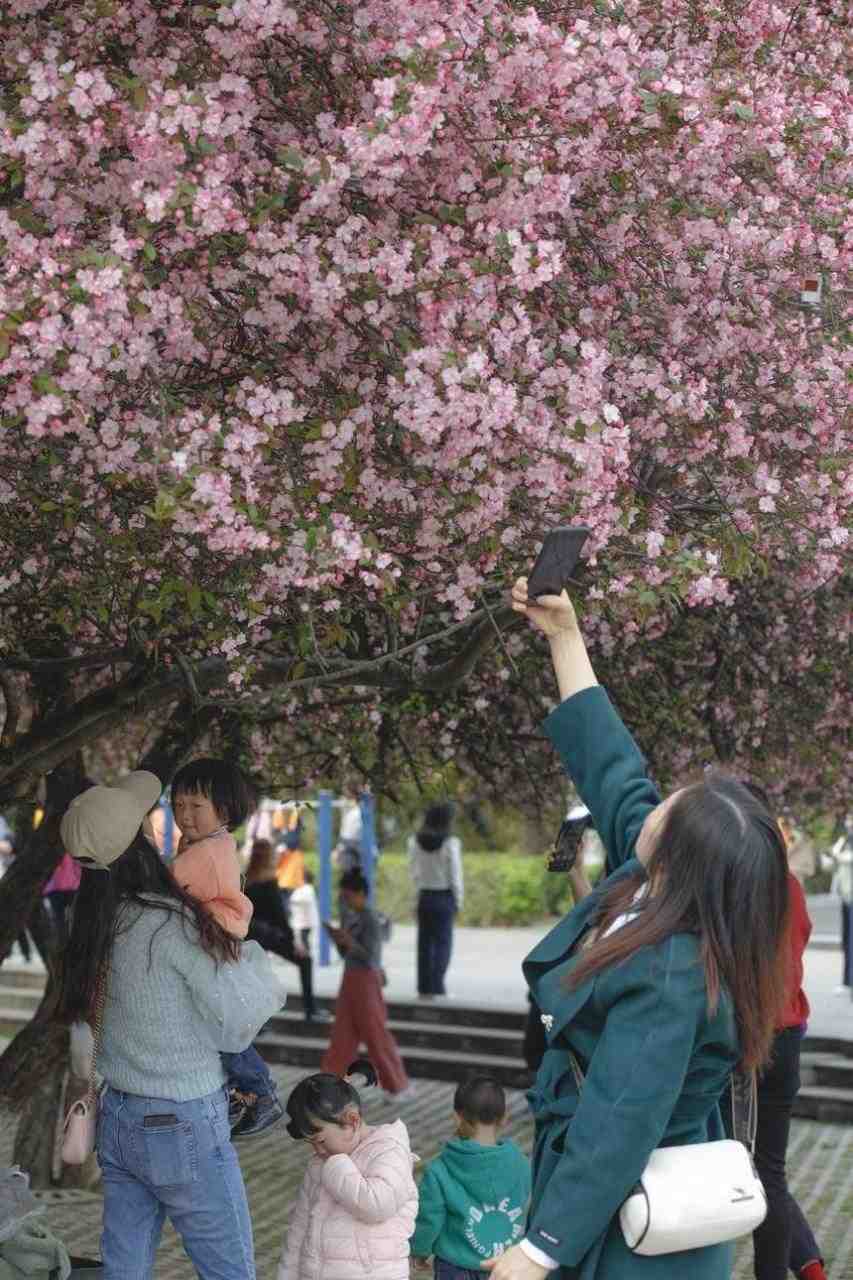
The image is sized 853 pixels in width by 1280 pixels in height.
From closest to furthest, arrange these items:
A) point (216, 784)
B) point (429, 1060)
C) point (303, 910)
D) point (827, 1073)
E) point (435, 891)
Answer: point (216, 784), point (827, 1073), point (429, 1060), point (435, 891), point (303, 910)

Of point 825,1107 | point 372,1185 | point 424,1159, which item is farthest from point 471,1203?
point 825,1107

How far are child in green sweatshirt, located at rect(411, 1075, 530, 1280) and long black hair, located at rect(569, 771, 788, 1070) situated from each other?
2.83m

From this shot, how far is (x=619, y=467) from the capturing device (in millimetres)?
5594

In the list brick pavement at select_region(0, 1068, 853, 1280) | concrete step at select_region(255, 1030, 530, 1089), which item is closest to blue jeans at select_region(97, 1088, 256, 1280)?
brick pavement at select_region(0, 1068, 853, 1280)

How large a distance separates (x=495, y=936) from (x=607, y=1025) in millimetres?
25179

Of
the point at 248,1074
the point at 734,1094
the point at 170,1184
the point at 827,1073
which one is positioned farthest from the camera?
the point at 827,1073

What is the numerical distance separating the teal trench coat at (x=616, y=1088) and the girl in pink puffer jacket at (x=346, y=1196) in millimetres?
2098

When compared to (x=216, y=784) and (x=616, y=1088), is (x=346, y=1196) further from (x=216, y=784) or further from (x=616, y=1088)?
(x=616, y=1088)

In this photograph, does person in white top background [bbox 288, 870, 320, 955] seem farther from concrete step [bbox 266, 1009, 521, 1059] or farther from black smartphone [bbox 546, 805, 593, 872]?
black smartphone [bbox 546, 805, 593, 872]

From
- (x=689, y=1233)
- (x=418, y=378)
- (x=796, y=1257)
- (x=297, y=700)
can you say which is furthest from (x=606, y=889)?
(x=297, y=700)

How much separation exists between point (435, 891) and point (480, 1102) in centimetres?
1139

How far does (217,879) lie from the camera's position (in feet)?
18.5

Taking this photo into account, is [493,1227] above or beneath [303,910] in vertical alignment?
above

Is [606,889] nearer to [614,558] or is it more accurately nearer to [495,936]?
[614,558]
